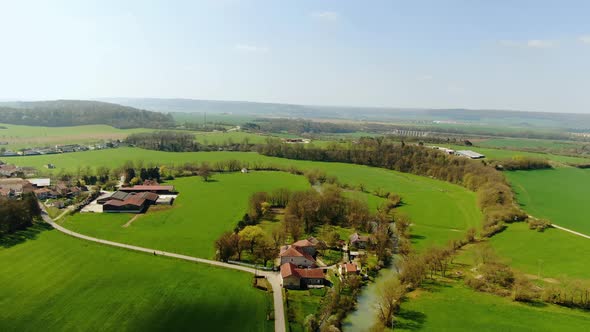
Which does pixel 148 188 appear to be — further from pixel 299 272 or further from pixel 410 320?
pixel 410 320

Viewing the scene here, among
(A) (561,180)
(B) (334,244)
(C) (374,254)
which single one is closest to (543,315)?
(C) (374,254)

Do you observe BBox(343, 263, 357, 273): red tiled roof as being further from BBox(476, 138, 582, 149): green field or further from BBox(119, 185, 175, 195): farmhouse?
BBox(476, 138, 582, 149): green field

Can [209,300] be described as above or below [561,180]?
below

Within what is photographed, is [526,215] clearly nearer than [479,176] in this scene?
Yes

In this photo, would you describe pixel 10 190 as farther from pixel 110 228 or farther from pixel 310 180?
pixel 310 180

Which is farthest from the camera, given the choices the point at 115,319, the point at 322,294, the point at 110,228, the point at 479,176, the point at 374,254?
the point at 479,176

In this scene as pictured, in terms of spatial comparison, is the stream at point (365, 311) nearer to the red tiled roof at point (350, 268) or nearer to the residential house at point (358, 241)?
the red tiled roof at point (350, 268)

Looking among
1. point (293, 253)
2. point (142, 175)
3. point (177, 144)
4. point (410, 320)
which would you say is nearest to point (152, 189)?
point (142, 175)
